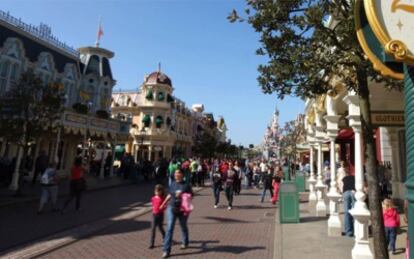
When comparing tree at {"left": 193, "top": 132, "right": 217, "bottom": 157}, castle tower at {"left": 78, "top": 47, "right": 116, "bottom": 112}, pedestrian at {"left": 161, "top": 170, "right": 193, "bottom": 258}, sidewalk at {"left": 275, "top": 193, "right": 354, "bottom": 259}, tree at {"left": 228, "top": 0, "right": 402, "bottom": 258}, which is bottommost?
sidewalk at {"left": 275, "top": 193, "right": 354, "bottom": 259}

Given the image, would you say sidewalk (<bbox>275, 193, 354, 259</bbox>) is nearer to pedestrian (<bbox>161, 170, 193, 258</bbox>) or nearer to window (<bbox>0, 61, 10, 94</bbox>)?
pedestrian (<bbox>161, 170, 193, 258</bbox>)

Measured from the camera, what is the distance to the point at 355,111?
A: 23.9 ft

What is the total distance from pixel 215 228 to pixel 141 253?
3.07 m

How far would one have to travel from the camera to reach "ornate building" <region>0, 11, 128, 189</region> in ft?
65.4

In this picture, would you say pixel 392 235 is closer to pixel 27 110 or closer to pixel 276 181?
pixel 276 181

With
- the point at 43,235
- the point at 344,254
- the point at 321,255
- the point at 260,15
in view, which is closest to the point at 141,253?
the point at 43,235

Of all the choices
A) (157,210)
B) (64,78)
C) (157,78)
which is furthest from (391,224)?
(157,78)

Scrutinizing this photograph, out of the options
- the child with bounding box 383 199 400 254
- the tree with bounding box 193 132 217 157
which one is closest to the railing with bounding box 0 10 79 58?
the child with bounding box 383 199 400 254

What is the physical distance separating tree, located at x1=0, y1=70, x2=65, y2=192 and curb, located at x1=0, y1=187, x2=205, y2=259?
6.06 m

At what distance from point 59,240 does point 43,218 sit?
9.73ft

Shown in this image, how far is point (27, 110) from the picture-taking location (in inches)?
549

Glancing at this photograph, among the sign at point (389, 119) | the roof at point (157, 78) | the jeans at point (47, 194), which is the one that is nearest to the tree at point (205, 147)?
the roof at point (157, 78)

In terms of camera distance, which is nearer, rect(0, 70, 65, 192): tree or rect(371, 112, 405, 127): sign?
rect(371, 112, 405, 127): sign

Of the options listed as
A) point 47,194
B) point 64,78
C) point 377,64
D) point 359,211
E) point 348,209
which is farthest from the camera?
point 64,78
